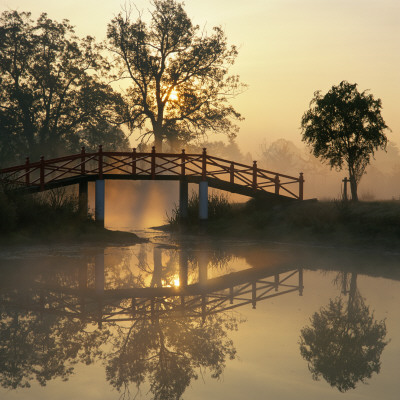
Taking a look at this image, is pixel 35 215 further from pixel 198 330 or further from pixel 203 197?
pixel 198 330

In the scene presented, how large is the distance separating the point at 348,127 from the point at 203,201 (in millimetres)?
7309

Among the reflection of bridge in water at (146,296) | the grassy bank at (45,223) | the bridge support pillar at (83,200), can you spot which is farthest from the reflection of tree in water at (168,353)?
the bridge support pillar at (83,200)

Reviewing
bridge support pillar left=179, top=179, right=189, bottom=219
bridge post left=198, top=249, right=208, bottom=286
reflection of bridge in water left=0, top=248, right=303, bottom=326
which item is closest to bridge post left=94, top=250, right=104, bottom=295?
reflection of bridge in water left=0, top=248, right=303, bottom=326

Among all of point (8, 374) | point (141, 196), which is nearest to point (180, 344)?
point (8, 374)

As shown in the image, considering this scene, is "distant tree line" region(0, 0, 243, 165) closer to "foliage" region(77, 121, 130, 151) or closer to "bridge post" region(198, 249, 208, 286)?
"foliage" region(77, 121, 130, 151)

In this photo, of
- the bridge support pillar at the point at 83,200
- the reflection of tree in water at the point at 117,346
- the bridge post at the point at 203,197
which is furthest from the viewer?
the bridge post at the point at 203,197

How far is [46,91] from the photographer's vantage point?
1575 inches

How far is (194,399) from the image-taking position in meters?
5.30

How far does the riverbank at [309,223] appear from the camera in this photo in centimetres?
1952

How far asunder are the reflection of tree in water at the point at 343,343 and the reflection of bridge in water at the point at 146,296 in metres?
1.68

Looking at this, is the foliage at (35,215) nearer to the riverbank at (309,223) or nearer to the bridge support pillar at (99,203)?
the bridge support pillar at (99,203)

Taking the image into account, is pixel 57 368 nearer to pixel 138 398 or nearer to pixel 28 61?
pixel 138 398

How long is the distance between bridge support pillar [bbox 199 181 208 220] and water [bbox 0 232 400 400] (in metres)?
9.94

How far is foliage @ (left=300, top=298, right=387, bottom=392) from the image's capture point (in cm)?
605
